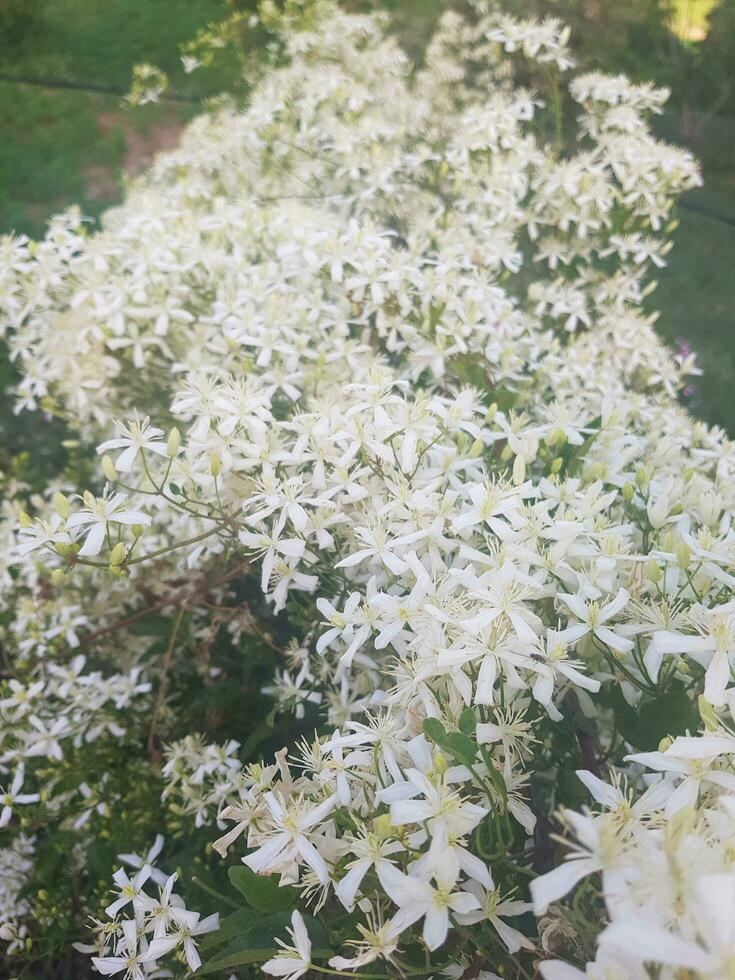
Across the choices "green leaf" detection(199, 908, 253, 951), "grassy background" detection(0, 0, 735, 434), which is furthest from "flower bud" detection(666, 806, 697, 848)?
"grassy background" detection(0, 0, 735, 434)

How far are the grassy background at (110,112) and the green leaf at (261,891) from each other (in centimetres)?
427

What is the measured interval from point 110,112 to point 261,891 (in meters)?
5.60

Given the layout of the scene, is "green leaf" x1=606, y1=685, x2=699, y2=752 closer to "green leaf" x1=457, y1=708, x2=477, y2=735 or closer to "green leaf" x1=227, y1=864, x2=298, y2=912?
"green leaf" x1=457, y1=708, x2=477, y2=735

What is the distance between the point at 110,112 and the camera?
5.14 metres

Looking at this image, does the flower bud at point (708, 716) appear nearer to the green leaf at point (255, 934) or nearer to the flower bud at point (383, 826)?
the flower bud at point (383, 826)

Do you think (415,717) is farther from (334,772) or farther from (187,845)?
(187,845)

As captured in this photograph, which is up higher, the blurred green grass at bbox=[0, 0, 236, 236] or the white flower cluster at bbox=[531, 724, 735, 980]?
the white flower cluster at bbox=[531, 724, 735, 980]

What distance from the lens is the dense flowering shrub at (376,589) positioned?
0.70m

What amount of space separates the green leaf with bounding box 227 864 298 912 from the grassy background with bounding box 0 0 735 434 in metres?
4.27

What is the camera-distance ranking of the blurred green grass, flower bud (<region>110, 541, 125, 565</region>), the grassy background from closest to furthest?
flower bud (<region>110, 541, 125, 565</region>), the grassy background, the blurred green grass

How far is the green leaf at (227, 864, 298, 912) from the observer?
73cm

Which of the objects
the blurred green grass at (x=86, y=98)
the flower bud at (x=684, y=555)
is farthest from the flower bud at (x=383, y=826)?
the blurred green grass at (x=86, y=98)

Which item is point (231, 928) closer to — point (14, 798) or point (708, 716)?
point (708, 716)

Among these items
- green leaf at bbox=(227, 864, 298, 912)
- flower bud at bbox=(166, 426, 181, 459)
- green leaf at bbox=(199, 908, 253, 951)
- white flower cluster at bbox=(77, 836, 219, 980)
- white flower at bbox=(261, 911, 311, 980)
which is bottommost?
white flower cluster at bbox=(77, 836, 219, 980)
